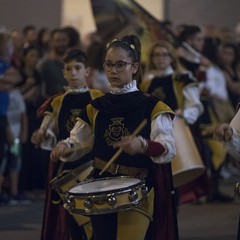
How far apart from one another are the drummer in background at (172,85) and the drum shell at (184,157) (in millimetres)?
298

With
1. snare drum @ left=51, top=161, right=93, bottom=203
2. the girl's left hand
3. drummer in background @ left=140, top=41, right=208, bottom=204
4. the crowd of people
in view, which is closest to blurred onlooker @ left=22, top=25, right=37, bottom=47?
the crowd of people

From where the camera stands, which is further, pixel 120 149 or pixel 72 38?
pixel 72 38

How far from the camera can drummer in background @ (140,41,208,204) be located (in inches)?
363

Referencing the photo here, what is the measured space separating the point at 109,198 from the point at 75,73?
197 centimetres

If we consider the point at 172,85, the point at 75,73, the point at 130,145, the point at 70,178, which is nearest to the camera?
the point at 130,145

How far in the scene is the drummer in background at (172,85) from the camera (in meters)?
9.23

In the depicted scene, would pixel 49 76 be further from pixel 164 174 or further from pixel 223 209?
pixel 164 174

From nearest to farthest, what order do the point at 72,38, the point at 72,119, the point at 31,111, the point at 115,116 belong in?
the point at 115,116, the point at 72,119, the point at 72,38, the point at 31,111

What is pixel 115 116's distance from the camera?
5801 millimetres

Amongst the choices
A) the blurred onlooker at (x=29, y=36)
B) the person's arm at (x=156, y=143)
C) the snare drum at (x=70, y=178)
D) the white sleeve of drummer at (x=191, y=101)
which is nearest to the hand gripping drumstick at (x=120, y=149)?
the person's arm at (x=156, y=143)

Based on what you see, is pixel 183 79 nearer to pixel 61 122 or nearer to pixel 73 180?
pixel 61 122

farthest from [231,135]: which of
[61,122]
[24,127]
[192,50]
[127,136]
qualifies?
[24,127]

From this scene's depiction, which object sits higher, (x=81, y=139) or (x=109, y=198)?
(x=81, y=139)

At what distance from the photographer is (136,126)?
5.75m
